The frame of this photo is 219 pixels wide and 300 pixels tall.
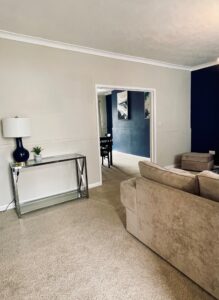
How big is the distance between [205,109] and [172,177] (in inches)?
163

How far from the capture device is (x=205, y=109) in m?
5.17

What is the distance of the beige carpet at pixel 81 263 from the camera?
61.5 inches

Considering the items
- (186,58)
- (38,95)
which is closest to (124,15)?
(38,95)

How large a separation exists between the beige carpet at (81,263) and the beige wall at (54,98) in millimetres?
807

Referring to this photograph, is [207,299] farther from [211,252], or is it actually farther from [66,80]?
[66,80]

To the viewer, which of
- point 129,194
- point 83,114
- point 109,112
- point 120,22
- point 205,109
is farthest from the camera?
point 109,112

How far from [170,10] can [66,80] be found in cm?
188

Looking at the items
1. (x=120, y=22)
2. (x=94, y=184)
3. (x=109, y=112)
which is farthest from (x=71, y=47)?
(x=109, y=112)

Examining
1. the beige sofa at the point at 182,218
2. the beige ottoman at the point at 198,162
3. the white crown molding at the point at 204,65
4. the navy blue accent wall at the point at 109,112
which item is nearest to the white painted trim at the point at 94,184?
the beige sofa at the point at 182,218

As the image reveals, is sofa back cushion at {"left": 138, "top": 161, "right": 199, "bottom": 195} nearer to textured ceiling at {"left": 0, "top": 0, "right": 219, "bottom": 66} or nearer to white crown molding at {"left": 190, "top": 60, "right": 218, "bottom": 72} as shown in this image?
textured ceiling at {"left": 0, "top": 0, "right": 219, "bottom": 66}

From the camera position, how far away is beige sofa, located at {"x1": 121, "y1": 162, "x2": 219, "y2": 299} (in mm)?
1402

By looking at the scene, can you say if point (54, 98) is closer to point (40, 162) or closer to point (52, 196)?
point (40, 162)

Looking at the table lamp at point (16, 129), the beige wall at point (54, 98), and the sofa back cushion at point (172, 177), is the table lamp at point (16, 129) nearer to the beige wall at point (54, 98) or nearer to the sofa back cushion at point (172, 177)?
the beige wall at point (54, 98)

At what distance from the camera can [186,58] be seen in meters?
4.42
